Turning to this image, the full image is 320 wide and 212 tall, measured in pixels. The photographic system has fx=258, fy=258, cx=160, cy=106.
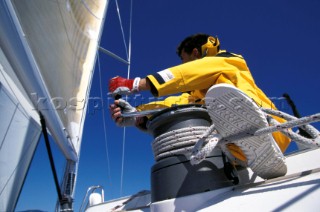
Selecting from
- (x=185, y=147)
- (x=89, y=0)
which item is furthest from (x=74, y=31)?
(x=185, y=147)

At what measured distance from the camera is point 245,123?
3.56 feet

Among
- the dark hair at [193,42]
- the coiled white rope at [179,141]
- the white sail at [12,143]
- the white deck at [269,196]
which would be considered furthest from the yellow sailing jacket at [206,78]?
the white sail at [12,143]

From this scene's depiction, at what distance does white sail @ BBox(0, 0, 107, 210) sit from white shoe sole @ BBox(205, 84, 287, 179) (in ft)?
3.94

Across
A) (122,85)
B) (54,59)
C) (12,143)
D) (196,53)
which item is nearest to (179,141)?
(122,85)

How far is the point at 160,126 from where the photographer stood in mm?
1445

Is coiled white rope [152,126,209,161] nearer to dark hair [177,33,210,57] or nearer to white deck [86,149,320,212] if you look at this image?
white deck [86,149,320,212]

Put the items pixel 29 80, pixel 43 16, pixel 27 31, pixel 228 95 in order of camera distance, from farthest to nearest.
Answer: pixel 43 16 < pixel 27 31 < pixel 29 80 < pixel 228 95

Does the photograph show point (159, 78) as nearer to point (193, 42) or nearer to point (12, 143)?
point (193, 42)

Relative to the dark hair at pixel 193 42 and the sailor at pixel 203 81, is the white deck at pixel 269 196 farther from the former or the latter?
the dark hair at pixel 193 42

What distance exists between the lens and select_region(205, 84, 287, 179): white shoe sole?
1.04 m

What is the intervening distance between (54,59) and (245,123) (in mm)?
1960

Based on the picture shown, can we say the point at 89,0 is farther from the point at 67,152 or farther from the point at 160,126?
the point at 160,126

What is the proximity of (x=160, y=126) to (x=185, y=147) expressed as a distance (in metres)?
0.20

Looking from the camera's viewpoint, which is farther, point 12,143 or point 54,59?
point 54,59
